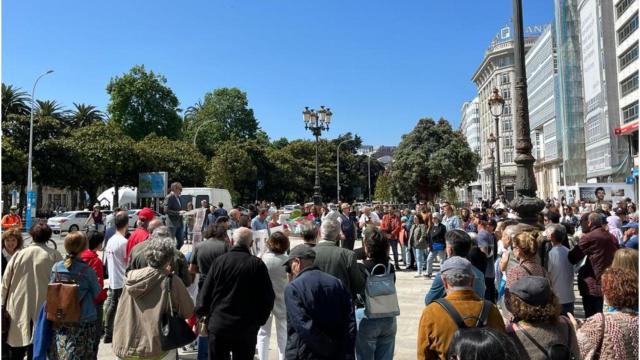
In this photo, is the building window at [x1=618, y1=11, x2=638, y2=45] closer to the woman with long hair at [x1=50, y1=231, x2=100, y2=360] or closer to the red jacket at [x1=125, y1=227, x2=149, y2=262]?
the red jacket at [x1=125, y1=227, x2=149, y2=262]

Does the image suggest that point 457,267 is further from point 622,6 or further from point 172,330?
point 622,6

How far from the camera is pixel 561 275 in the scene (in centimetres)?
598

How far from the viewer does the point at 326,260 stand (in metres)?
4.86

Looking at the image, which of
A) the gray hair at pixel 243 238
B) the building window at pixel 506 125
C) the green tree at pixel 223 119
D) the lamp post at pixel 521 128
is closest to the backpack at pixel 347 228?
the lamp post at pixel 521 128

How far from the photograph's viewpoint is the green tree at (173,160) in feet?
137

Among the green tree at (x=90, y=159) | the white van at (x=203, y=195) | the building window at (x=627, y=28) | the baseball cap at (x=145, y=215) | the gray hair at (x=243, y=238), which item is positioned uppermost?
the building window at (x=627, y=28)

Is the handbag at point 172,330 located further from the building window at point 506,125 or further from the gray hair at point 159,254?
the building window at point 506,125

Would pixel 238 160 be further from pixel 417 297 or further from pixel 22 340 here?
pixel 22 340

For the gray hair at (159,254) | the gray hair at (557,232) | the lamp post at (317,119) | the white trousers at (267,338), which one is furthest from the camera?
the lamp post at (317,119)

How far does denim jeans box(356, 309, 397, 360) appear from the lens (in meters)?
4.56

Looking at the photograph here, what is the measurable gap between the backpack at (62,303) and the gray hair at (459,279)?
336cm

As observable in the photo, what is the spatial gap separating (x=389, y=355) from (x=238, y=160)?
47.8m

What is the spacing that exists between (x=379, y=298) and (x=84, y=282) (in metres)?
2.76

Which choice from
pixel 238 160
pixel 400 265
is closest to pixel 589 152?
pixel 238 160
